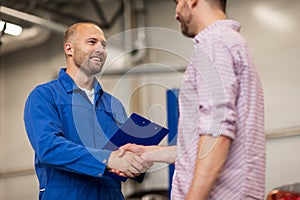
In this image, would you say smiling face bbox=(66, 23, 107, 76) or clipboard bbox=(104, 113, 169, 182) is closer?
clipboard bbox=(104, 113, 169, 182)

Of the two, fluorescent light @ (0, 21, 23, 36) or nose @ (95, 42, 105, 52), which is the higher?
fluorescent light @ (0, 21, 23, 36)

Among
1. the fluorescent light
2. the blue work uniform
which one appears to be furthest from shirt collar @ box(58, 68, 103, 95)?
the fluorescent light

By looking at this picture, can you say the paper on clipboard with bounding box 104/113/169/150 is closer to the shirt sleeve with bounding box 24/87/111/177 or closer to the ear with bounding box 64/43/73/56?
the shirt sleeve with bounding box 24/87/111/177

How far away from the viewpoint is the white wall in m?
4.64

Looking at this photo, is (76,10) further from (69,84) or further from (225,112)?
→ (225,112)

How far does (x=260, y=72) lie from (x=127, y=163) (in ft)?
10.5

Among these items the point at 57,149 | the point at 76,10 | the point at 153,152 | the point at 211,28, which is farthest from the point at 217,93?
the point at 76,10

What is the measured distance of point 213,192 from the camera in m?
1.40

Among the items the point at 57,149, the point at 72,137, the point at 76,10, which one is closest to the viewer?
Result: the point at 57,149

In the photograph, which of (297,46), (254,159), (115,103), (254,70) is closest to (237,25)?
(254,70)

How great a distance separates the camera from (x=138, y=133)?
1.84 meters

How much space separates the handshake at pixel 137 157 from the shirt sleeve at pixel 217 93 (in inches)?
16.9

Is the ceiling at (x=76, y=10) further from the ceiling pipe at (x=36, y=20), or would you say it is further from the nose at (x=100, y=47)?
the nose at (x=100, y=47)

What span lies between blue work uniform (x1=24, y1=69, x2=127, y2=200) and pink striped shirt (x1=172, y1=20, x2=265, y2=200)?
53cm
